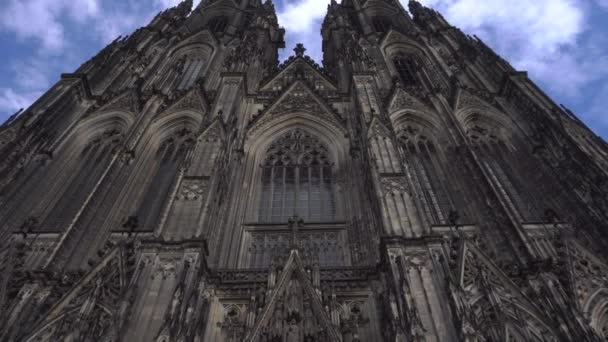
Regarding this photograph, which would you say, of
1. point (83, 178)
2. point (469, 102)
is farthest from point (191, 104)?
point (469, 102)

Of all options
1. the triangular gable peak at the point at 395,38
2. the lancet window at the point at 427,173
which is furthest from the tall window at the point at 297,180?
the triangular gable peak at the point at 395,38

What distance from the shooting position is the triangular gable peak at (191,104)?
19709mm

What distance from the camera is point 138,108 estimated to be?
64.2ft

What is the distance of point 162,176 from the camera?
1667 centimetres

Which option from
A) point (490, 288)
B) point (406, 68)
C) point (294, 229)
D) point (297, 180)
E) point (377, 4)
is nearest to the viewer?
point (490, 288)

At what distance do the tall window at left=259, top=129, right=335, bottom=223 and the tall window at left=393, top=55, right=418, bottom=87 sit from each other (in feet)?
22.9

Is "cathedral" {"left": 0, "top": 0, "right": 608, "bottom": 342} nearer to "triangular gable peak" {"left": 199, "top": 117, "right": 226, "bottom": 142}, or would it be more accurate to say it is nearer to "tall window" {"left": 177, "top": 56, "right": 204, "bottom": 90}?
"triangular gable peak" {"left": 199, "top": 117, "right": 226, "bottom": 142}

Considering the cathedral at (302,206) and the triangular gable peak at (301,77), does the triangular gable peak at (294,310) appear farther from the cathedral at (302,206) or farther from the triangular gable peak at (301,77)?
the triangular gable peak at (301,77)

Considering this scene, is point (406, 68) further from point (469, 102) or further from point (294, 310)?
point (294, 310)

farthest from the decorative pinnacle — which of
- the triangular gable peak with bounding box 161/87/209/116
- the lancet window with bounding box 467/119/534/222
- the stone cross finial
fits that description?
the stone cross finial

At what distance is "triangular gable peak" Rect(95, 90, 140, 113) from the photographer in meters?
19.6

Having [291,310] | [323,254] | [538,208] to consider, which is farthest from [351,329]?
[538,208]

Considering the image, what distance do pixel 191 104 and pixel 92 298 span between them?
1132 centimetres

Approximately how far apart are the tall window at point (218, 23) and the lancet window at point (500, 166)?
18.1 metres
